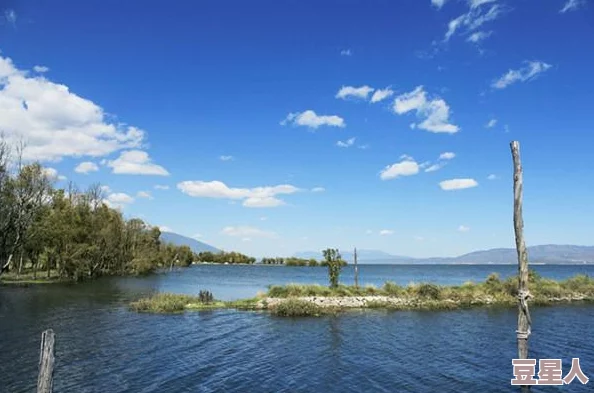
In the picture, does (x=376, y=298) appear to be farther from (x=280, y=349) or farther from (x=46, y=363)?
(x=46, y=363)

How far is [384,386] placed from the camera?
19078 millimetres

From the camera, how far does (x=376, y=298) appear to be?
152 feet

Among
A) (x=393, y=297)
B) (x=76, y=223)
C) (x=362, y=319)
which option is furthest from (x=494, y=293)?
(x=76, y=223)

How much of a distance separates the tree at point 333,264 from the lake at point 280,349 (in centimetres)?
918

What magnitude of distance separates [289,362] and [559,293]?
4394cm

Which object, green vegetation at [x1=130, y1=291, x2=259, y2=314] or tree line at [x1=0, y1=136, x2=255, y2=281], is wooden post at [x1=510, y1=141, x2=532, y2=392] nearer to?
green vegetation at [x1=130, y1=291, x2=259, y2=314]

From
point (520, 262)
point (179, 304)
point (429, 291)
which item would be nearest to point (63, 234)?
point (179, 304)

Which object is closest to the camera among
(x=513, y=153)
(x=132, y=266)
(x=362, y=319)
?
(x=513, y=153)

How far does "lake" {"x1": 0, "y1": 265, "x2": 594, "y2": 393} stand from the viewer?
64.0ft

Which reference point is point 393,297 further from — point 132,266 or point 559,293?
point 132,266

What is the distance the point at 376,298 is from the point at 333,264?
6.54 meters

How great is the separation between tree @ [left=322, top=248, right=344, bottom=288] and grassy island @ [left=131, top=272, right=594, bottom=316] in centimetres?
120

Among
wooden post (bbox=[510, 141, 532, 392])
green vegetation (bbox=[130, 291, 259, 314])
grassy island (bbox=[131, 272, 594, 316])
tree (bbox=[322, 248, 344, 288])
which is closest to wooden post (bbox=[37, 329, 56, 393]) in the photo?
wooden post (bbox=[510, 141, 532, 392])

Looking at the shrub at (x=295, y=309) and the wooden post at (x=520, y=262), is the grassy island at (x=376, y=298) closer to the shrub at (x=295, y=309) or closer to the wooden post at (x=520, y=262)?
the shrub at (x=295, y=309)
